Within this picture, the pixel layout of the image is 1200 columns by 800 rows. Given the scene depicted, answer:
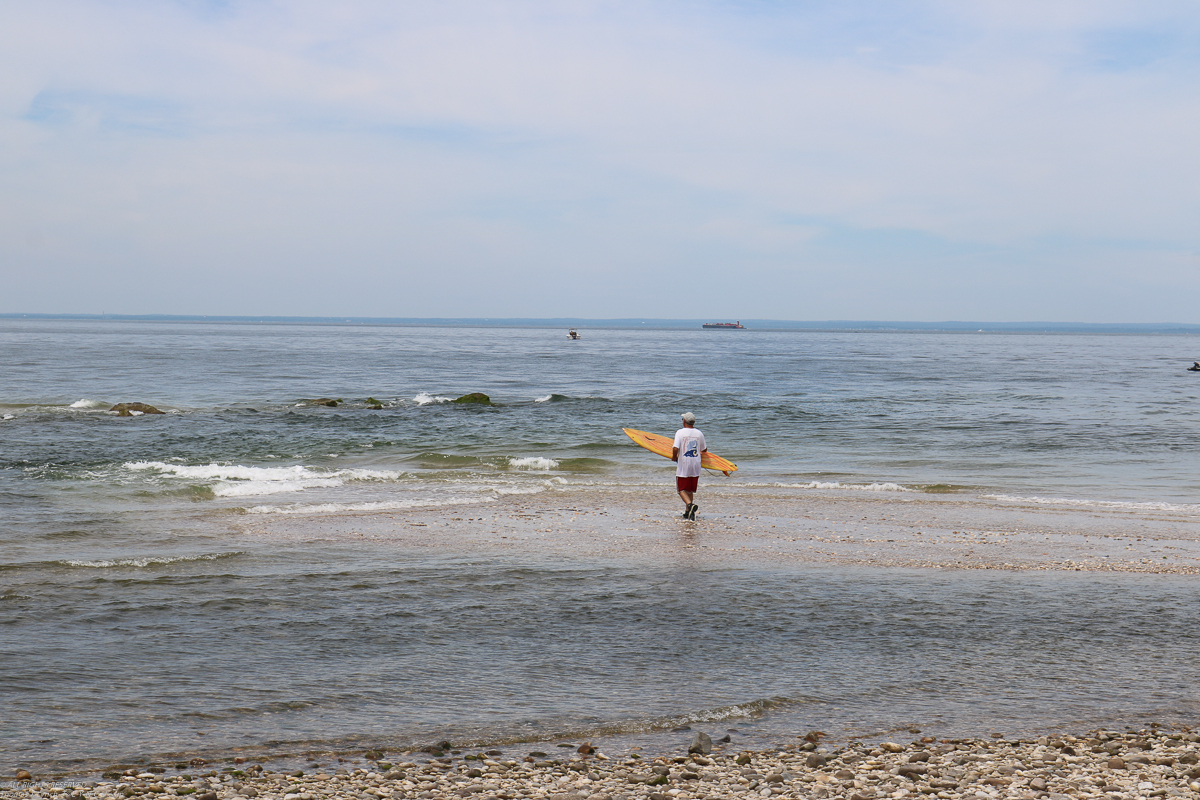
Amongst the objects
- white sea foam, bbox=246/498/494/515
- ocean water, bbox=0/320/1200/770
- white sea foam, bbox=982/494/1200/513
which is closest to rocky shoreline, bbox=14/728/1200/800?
ocean water, bbox=0/320/1200/770

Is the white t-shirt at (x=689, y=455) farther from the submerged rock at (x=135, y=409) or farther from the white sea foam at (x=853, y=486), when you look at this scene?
the submerged rock at (x=135, y=409)

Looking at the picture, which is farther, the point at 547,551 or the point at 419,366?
the point at 419,366

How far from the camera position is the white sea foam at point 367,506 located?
57.1 ft

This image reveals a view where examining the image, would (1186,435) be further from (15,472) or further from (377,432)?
(15,472)

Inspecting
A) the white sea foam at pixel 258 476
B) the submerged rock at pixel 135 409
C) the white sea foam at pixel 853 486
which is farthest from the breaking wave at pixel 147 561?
the submerged rock at pixel 135 409

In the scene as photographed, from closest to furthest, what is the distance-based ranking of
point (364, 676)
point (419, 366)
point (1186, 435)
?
1. point (364, 676)
2. point (1186, 435)
3. point (419, 366)

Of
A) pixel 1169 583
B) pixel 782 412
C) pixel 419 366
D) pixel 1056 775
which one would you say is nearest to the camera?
pixel 1056 775

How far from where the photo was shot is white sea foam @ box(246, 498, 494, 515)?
17.4 m

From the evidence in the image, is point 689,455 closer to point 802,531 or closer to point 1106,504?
point 802,531

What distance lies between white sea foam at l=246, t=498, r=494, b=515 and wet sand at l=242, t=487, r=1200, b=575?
0.57m

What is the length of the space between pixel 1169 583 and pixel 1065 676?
15.1 feet

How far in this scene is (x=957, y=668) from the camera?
8859 mm

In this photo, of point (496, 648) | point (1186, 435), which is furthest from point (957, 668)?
point (1186, 435)

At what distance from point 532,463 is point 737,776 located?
18.5 m
